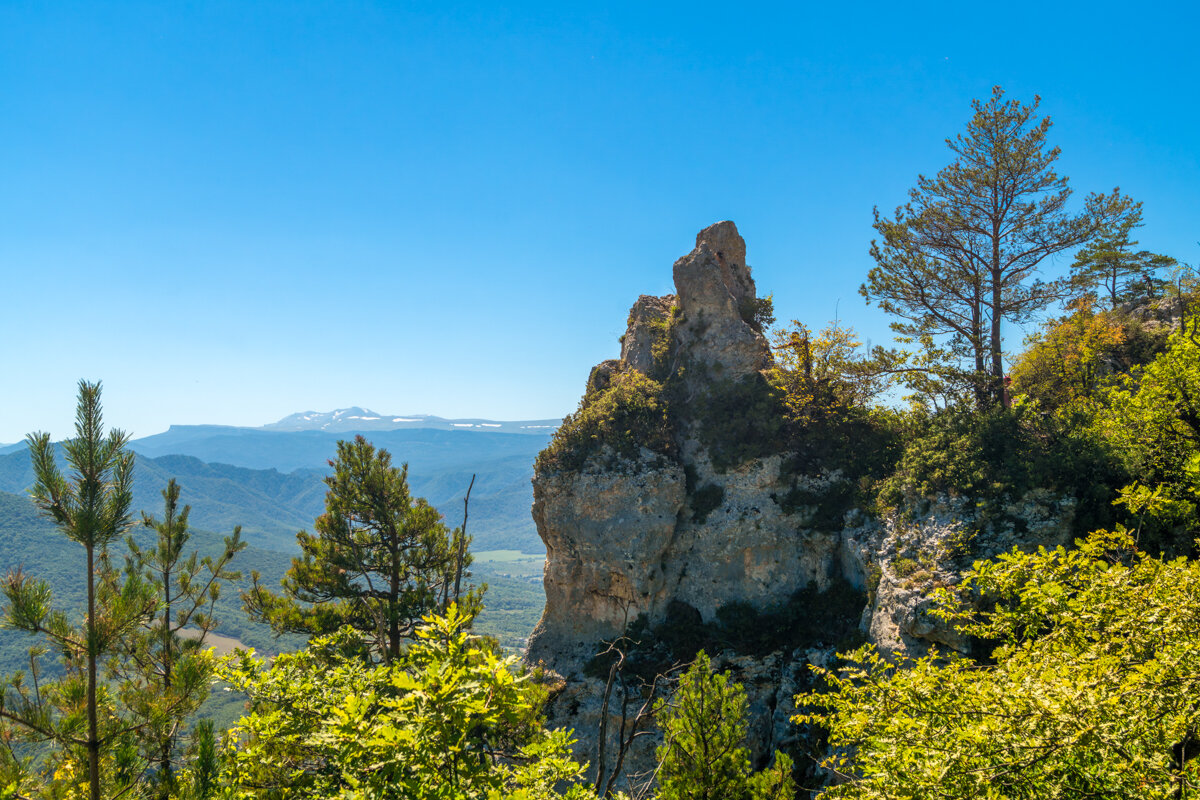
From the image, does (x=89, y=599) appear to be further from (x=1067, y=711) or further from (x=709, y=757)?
(x=709, y=757)

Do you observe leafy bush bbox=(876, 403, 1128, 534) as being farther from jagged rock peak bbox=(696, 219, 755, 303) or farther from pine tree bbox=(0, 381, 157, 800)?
pine tree bbox=(0, 381, 157, 800)

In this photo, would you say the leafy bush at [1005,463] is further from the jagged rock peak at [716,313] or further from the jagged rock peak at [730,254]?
the jagged rock peak at [730,254]

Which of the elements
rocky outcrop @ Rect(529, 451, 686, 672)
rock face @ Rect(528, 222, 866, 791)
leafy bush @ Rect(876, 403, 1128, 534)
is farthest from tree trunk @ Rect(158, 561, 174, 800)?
leafy bush @ Rect(876, 403, 1128, 534)

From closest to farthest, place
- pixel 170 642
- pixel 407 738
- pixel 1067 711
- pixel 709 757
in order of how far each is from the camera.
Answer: pixel 407 738, pixel 1067 711, pixel 170 642, pixel 709 757

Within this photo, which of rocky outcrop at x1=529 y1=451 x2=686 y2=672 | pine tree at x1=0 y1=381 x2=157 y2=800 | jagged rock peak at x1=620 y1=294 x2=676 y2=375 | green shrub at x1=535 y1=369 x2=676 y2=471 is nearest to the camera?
pine tree at x1=0 y1=381 x2=157 y2=800

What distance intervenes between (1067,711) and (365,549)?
20954mm

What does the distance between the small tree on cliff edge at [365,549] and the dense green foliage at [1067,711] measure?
16.2 metres

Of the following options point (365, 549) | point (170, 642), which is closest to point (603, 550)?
point (365, 549)

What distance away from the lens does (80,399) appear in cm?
729

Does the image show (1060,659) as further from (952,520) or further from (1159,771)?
(952,520)

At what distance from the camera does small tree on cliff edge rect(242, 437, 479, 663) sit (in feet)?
69.3

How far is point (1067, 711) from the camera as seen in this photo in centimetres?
560

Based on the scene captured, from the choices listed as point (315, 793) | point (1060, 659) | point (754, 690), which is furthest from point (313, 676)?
point (754, 690)

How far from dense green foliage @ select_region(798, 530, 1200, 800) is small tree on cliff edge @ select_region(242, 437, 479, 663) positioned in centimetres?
1617
